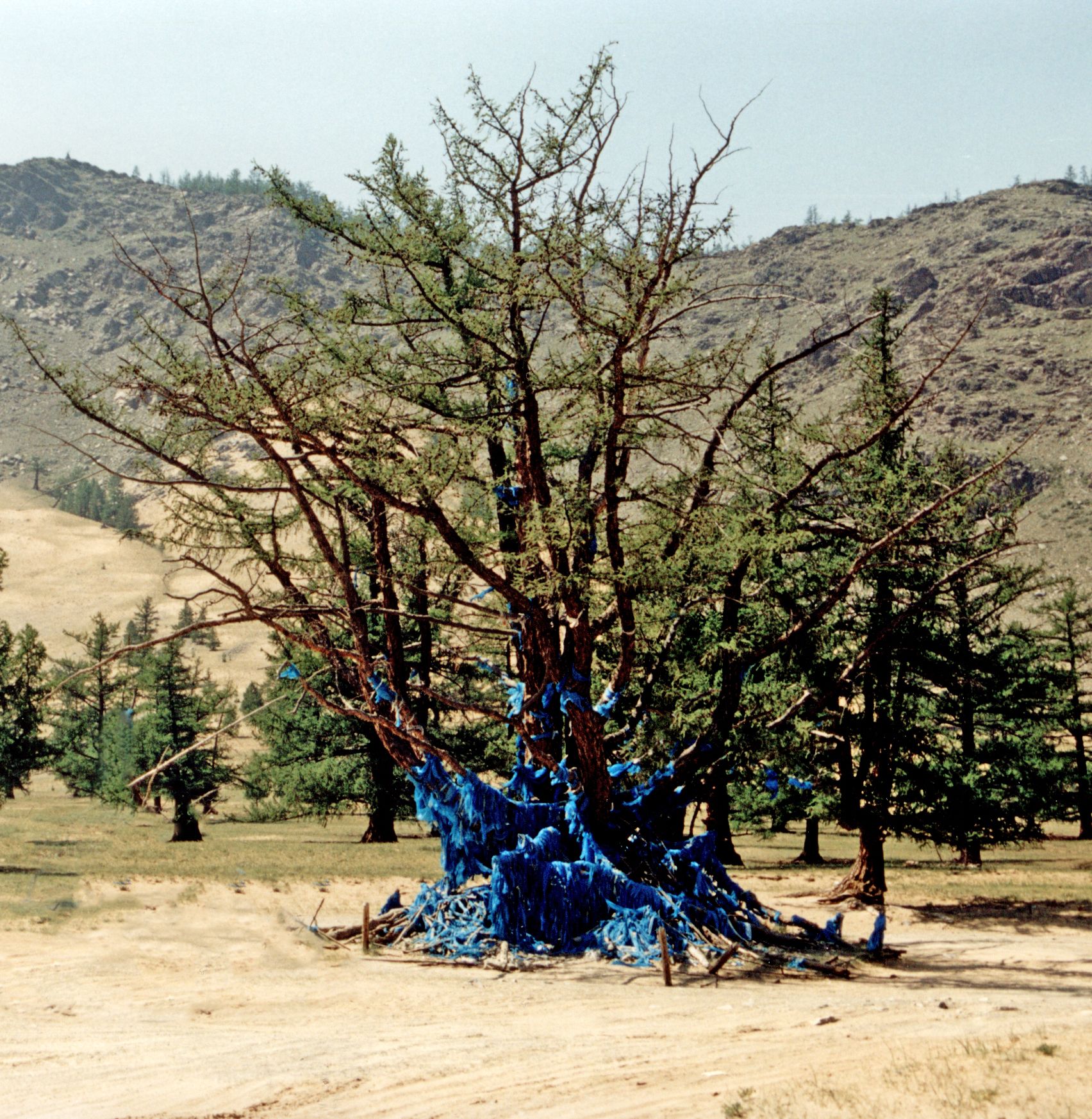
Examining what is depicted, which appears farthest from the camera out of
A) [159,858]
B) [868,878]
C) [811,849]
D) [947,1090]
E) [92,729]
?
[92,729]

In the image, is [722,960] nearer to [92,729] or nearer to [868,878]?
[868,878]

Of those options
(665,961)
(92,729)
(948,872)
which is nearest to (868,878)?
(948,872)

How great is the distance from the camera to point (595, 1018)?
34.8 ft

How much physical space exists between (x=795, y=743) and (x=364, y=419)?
9332mm

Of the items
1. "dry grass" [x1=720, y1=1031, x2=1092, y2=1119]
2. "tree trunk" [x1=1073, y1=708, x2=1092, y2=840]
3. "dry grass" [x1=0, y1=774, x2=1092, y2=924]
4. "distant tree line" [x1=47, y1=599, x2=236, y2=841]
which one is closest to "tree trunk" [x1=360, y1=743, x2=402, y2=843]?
"dry grass" [x1=0, y1=774, x2=1092, y2=924]

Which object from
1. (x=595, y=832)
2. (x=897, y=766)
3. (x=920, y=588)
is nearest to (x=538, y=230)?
(x=595, y=832)

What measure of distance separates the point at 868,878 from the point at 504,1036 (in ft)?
41.7

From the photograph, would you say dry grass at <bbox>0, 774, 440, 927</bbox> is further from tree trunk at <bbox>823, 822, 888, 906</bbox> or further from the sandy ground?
tree trunk at <bbox>823, 822, 888, 906</bbox>

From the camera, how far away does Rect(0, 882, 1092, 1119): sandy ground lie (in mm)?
7625

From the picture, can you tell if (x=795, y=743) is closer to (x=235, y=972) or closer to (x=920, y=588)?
(x=920, y=588)

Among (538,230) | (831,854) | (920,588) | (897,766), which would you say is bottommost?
(831,854)

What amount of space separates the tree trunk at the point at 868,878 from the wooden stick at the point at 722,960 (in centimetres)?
833

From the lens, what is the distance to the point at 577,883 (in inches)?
562

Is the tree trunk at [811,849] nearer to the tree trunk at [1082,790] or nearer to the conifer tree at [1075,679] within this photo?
the conifer tree at [1075,679]
